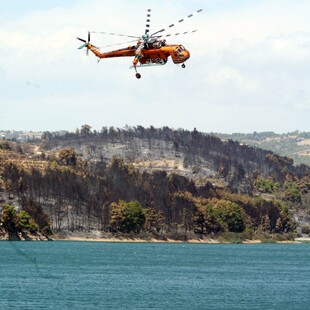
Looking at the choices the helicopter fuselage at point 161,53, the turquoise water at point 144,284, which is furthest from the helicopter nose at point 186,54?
the turquoise water at point 144,284

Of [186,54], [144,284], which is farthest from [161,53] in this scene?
[144,284]

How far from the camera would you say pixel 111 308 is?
11875 centimetres

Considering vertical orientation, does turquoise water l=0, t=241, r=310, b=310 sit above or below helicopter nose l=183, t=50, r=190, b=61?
below

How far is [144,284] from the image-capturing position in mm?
147500

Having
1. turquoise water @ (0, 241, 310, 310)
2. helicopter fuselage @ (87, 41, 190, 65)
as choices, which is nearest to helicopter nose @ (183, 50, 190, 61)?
helicopter fuselage @ (87, 41, 190, 65)

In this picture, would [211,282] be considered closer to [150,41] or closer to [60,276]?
[60,276]

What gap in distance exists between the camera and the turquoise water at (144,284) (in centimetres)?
12431

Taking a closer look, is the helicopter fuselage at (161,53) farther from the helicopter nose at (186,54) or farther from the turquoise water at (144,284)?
the turquoise water at (144,284)

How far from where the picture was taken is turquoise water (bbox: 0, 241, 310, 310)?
12431 cm

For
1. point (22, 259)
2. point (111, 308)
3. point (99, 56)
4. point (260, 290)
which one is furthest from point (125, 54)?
Answer: point (22, 259)

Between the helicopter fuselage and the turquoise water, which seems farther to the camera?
the turquoise water

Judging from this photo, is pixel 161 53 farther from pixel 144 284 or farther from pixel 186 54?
pixel 144 284

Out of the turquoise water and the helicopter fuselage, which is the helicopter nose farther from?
the turquoise water

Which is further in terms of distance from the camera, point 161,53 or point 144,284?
point 144,284
